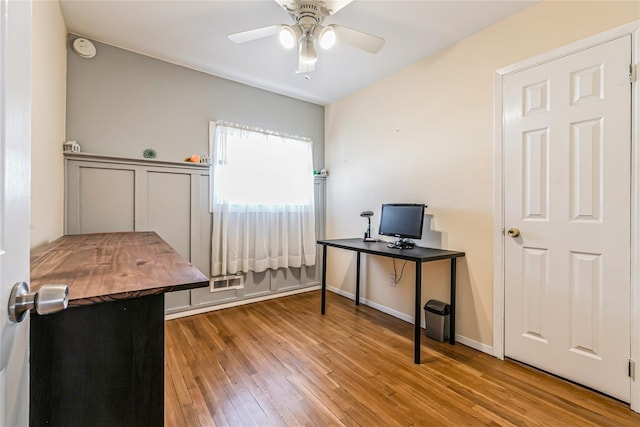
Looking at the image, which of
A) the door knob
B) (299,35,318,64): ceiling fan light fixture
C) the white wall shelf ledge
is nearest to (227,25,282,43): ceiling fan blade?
(299,35,318,64): ceiling fan light fixture

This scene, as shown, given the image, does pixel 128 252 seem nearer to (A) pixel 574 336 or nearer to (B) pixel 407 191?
(B) pixel 407 191

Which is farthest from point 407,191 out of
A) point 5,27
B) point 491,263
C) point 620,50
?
point 5,27

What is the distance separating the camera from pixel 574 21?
1.90 meters

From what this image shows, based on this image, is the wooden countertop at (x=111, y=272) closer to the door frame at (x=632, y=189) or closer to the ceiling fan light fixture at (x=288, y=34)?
the ceiling fan light fixture at (x=288, y=34)

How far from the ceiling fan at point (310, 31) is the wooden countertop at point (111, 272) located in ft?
5.05

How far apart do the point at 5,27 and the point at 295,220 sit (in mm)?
3292

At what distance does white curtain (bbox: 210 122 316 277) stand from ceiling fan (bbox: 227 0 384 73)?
146 cm

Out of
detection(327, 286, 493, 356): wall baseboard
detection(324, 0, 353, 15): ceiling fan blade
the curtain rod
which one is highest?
detection(324, 0, 353, 15): ceiling fan blade

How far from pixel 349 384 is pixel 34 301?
181 cm

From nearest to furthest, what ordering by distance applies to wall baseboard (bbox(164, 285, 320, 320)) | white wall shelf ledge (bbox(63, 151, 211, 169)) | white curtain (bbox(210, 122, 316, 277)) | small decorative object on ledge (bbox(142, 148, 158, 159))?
1. white wall shelf ledge (bbox(63, 151, 211, 169))
2. small decorative object on ledge (bbox(142, 148, 158, 159))
3. wall baseboard (bbox(164, 285, 320, 320))
4. white curtain (bbox(210, 122, 316, 277))

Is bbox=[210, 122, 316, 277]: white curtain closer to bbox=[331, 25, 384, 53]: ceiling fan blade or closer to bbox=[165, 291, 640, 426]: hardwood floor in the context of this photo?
bbox=[165, 291, 640, 426]: hardwood floor

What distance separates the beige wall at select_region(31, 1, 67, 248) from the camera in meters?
1.60

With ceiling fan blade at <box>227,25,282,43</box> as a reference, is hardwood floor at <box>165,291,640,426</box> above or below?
below

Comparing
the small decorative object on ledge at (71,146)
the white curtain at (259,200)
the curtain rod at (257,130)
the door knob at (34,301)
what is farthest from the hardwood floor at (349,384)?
the curtain rod at (257,130)
